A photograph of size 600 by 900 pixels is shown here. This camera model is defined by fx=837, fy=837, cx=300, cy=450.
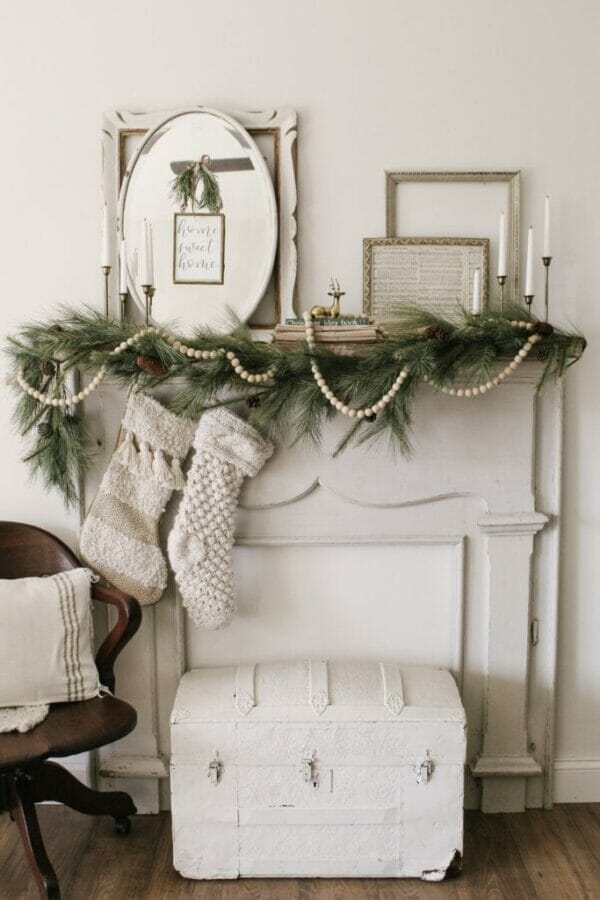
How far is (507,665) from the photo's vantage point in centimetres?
241

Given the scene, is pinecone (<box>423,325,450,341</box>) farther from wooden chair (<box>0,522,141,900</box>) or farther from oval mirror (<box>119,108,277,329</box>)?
wooden chair (<box>0,522,141,900</box>)

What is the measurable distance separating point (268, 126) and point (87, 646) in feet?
4.89

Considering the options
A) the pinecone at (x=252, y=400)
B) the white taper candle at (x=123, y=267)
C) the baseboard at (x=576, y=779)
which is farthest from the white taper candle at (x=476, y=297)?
the baseboard at (x=576, y=779)

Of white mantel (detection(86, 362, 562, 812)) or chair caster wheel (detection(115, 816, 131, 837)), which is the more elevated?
white mantel (detection(86, 362, 562, 812))

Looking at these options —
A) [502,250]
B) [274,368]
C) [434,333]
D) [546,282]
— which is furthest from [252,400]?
[546,282]

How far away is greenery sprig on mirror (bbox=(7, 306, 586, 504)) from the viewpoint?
2.12 meters

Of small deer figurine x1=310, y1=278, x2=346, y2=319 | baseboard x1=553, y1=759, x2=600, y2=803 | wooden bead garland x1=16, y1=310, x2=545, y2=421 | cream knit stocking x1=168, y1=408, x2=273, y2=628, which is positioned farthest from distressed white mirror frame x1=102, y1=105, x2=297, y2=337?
baseboard x1=553, y1=759, x2=600, y2=803

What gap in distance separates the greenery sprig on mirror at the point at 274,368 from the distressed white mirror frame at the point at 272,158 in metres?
0.24

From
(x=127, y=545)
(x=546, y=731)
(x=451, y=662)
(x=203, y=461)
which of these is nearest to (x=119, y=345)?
(x=203, y=461)

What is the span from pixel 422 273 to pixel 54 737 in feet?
5.00

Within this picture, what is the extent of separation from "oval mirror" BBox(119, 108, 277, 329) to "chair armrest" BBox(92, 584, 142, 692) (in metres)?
0.77

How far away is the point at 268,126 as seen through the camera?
7.56ft

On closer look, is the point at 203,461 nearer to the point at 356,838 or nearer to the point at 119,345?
the point at 119,345

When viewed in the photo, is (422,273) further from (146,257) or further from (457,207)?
(146,257)
